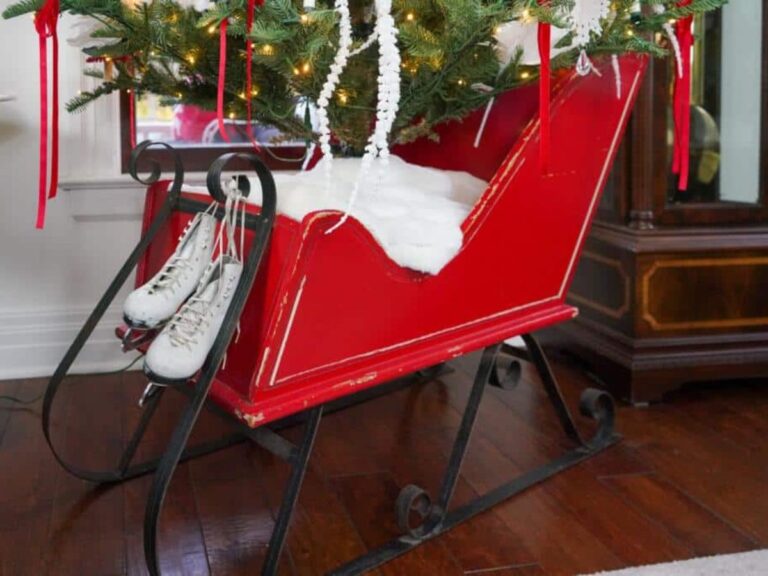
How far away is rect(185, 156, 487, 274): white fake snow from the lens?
141 cm

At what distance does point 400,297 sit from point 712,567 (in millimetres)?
629

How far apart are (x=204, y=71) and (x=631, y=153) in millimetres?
1051

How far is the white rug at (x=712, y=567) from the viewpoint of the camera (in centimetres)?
138

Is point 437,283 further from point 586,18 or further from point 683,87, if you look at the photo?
point 683,87

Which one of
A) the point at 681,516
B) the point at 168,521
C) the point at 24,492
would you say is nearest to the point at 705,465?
the point at 681,516

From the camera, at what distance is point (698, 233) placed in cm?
217

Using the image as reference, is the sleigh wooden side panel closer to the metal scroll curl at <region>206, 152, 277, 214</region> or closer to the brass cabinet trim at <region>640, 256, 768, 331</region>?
the metal scroll curl at <region>206, 152, 277, 214</region>

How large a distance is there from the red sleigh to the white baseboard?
0.77 metres

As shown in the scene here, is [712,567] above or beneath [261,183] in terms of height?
beneath

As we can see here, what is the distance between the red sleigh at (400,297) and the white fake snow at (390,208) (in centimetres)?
3

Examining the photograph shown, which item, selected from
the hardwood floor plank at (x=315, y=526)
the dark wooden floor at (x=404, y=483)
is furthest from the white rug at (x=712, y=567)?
the hardwood floor plank at (x=315, y=526)

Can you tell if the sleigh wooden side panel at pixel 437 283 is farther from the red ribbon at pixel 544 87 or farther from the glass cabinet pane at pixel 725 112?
the glass cabinet pane at pixel 725 112

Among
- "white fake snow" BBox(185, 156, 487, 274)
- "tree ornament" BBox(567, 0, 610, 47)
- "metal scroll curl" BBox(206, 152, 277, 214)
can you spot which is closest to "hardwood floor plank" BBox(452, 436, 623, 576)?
"white fake snow" BBox(185, 156, 487, 274)

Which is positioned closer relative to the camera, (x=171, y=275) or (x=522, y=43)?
(x=171, y=275)
